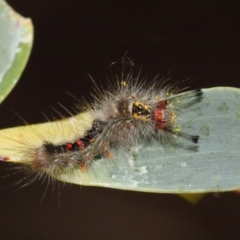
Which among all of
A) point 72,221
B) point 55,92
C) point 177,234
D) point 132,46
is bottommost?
point 72,221

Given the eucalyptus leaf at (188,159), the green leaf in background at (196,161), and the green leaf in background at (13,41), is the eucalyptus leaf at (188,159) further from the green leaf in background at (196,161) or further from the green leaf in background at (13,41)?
the green leaf in background at (13,41)

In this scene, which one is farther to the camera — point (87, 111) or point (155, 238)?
point (155, 238)

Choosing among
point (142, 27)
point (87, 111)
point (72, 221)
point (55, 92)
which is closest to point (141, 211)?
point (72, 221)

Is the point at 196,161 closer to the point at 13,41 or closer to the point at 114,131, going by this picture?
the point at 114,131

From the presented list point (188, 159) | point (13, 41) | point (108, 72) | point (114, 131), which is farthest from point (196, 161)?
point (108, 72)

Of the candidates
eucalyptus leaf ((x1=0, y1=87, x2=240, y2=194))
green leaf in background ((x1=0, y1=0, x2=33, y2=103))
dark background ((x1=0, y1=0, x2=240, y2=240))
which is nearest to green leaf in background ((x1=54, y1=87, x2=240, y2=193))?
eucalyptus leaf ((x1=0, y1=87, x2=240, y2=194))

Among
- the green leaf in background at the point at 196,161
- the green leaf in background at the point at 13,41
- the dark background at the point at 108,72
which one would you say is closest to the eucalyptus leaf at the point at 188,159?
the green leaf in background at the point at 196,161

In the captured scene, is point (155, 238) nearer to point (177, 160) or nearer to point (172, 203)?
point (172, 203)
